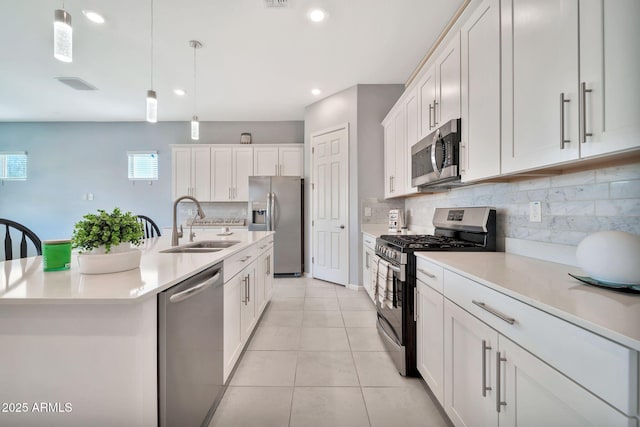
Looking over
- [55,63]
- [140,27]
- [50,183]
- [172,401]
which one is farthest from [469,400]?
[50,183]

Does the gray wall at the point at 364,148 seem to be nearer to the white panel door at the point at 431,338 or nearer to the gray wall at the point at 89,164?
the gray wall at the point at 89,164

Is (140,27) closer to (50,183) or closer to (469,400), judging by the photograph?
(469,400)

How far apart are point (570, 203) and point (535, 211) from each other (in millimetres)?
201

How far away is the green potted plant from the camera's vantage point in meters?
1.09

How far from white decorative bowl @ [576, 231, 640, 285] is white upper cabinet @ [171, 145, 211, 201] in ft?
17.6

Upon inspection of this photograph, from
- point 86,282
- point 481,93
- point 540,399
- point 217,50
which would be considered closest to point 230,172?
point 217,50

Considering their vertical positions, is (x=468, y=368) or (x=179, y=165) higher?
(x=179, y=165)

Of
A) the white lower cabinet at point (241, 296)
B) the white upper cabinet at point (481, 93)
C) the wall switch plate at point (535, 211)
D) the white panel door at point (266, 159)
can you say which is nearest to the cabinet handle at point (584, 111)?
the white upper cabinet at point (481, 93)

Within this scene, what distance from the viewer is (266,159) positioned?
203 inches

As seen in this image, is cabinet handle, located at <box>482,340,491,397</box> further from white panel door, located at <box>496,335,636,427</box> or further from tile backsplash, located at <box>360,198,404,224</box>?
tile backsplash, located at <box>360,198,404,224</box>

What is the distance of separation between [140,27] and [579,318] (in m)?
3.83

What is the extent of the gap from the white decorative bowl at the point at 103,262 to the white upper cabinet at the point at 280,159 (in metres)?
4.10

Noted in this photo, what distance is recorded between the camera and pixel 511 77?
1305mm

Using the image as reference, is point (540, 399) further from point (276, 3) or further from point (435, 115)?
point (276, 3)
